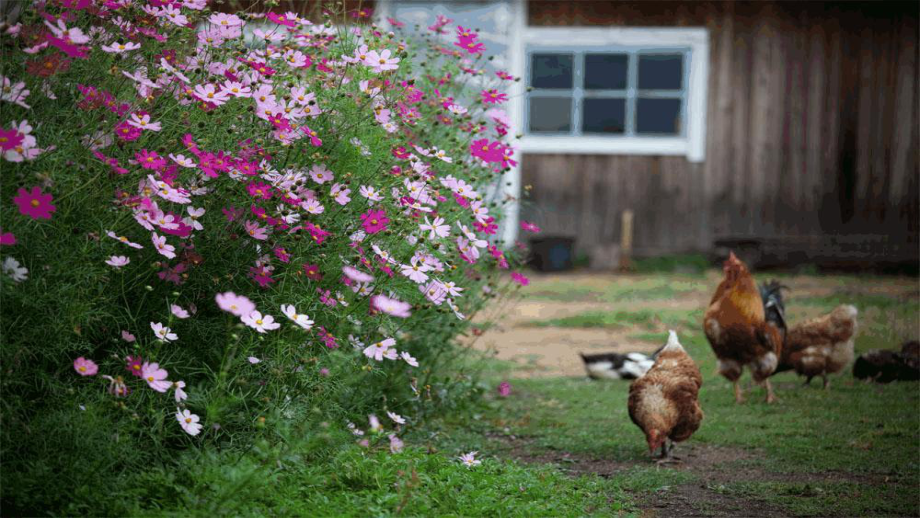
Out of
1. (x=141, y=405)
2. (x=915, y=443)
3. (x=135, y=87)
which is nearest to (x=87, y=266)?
(x=141, y=405)

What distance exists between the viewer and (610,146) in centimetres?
1220

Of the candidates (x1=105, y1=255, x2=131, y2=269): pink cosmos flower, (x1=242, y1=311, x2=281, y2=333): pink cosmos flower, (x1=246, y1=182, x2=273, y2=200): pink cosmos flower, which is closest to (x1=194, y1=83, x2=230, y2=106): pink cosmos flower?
(x1=246, y1=182, x2=273, y2=200): pink cosmos flower

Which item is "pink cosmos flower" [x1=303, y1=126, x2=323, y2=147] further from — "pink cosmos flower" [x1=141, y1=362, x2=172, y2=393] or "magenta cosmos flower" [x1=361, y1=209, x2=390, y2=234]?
"pink cosmos flower" [x1=141, y1=362, x2=172, y2=393]

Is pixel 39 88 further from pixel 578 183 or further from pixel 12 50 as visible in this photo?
pixel 578 183

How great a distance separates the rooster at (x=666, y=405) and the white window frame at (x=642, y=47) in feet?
26.5

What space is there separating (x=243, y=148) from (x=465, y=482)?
1393mm

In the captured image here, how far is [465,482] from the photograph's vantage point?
134 inches

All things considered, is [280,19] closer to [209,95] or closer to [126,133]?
[209,95]

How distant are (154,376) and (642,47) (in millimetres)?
10314

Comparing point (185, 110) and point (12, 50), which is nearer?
point (12, 50)

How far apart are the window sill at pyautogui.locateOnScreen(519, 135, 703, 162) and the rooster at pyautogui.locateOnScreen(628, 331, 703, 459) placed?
804 centimetres

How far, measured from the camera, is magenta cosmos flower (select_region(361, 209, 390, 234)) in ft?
10.7

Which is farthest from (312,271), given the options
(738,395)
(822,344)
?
(822,344)

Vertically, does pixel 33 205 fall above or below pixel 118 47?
below
